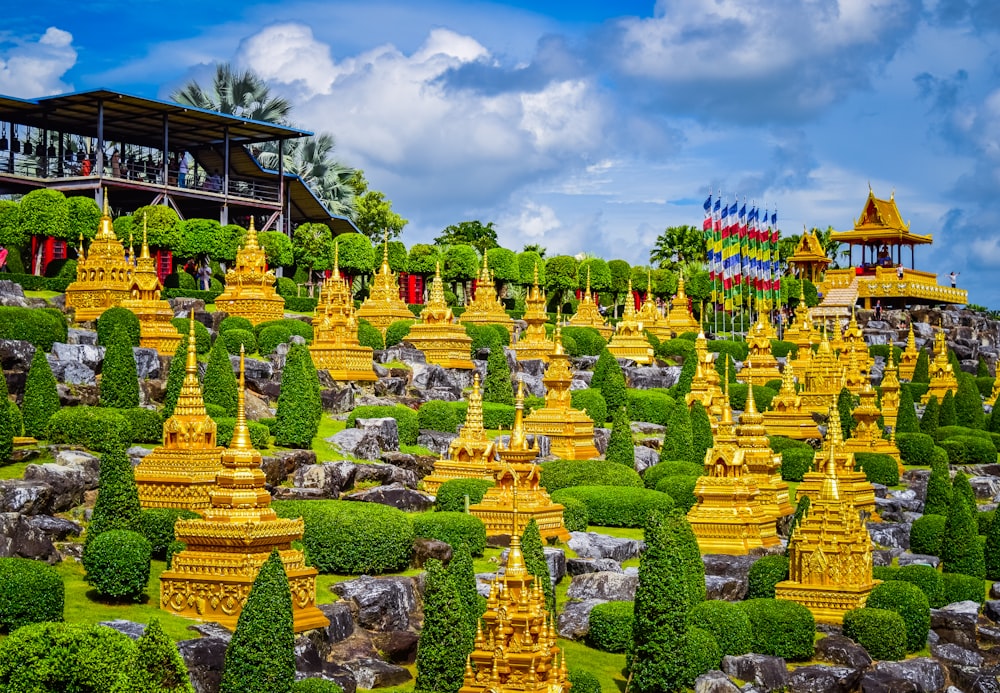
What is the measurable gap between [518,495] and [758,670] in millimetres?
8523

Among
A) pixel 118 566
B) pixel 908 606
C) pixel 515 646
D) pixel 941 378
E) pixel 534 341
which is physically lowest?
pixel 908 606

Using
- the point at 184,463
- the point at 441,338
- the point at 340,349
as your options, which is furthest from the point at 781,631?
the point at 441,338

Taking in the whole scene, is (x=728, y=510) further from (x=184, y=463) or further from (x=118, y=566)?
(x=118, y=566)

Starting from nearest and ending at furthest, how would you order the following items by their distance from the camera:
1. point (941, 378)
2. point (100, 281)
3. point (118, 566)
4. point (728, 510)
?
point (118, 566), point (728, 510), point (100, 281), point (941, 378)

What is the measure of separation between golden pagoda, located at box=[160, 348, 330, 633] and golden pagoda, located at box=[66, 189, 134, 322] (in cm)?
2351

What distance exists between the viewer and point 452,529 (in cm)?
3812

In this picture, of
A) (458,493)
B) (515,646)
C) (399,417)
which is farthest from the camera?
(399,417)

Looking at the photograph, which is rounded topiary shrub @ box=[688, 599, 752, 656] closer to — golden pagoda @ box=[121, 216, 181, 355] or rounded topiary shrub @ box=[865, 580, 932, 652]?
rounded topiary shrub @ box=[865, 580, 932, 652]

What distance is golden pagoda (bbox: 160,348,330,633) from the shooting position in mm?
30375

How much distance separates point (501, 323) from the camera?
70.6m

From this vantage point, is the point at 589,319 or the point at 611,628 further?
the point at 589,319

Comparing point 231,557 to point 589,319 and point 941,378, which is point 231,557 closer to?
point 589,319

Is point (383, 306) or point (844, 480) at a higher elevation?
point (383, 306)

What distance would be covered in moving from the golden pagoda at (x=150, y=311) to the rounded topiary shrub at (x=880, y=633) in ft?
77.7
